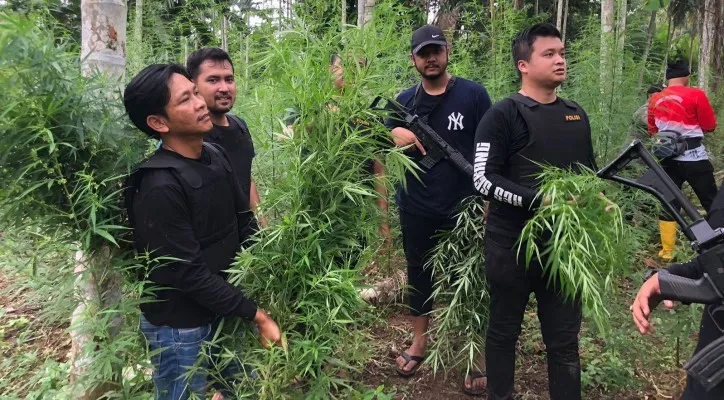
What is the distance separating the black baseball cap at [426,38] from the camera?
111 inches

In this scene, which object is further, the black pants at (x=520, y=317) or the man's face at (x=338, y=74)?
the black pants at (x=520, y=317)

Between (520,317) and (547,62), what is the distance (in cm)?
127

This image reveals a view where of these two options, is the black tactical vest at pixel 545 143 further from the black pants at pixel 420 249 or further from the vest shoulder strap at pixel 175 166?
the vest shoulder strap at pixel 175 166

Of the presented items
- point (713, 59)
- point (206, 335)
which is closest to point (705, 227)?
point (206, 335)

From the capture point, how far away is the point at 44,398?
2703 millimetres

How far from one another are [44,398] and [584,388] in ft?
10.2

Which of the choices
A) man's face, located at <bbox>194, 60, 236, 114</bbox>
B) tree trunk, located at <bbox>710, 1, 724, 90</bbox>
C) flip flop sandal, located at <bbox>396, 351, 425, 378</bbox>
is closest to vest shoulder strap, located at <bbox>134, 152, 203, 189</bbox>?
man's face, located at <bbox>194, 60, 236, 114</bbox>

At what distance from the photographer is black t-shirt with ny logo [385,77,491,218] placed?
2.92m

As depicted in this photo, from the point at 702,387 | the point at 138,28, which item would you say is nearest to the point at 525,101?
the point at 702,387

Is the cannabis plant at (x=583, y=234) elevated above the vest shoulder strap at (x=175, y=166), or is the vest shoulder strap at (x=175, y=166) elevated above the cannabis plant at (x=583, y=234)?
the vest shoulder strap at (x=175, y=166)

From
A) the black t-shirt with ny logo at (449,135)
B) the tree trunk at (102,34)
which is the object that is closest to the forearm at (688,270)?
the black t-shirt with ny logo at (449,135)

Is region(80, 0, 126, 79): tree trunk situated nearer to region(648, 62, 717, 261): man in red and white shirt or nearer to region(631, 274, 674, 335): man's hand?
region(631, 274, 674, 335): man's hand

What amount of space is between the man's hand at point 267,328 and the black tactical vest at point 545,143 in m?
1.32

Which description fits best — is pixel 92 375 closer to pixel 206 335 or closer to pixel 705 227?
pixel 206 335
